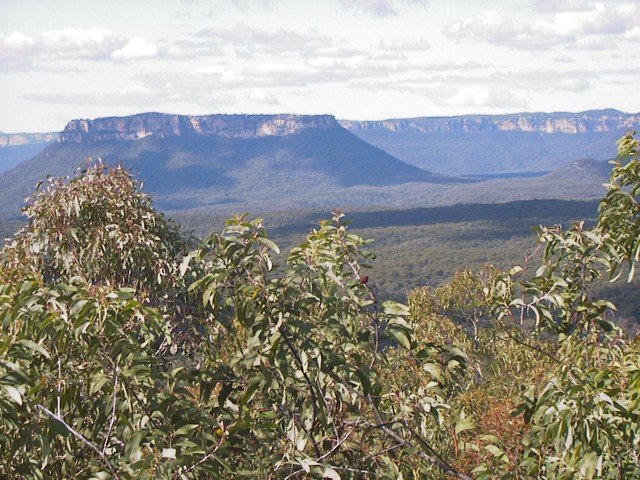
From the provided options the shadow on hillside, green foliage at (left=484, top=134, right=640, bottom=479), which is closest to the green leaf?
→ green foliage at (left=484, top=134, right=640, bottom=479)

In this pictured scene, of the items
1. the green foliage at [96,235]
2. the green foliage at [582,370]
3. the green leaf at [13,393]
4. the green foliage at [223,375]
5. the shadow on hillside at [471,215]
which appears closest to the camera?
the green leaf at [13,393]

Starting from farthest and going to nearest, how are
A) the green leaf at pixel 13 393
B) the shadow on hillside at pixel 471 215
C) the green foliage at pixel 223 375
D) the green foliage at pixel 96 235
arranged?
the shadow on hillside at pixel 471 215
the green foliage at pixel 96 235
the green foliage at pixel 223 375
the green leaf at pixel 13 393

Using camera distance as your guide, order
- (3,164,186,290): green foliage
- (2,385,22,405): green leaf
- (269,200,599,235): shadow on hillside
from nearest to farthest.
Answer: (2,385,22,405): green leaf → (3,164,186,290): green foliage → (269,200,599,235): shadow on hillside

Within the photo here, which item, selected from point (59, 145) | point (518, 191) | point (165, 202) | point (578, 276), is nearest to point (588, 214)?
point (518, 191)

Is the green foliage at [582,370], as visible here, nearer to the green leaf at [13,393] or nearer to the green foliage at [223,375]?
the green foliage at [223,375]

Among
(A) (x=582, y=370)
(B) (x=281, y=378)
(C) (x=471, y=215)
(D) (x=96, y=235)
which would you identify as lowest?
(C) (x=471, y=215)

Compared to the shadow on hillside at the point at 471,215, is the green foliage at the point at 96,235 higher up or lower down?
higher up

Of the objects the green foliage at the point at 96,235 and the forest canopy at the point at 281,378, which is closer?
the forest canopy at the point at 281,378

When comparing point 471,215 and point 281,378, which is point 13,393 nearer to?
point 281,378

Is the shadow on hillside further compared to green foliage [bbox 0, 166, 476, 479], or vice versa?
the shadow on hillside

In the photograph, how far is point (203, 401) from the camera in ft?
13.3

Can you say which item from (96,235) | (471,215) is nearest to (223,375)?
(96,235)

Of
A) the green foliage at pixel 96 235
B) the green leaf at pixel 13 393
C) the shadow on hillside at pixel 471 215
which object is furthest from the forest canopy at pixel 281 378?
the shadow on hillside at pixel 471 215

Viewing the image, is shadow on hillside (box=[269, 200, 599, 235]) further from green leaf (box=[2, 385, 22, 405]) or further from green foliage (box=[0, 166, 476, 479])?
green leaf (box=[2, 385, 22, 405])
